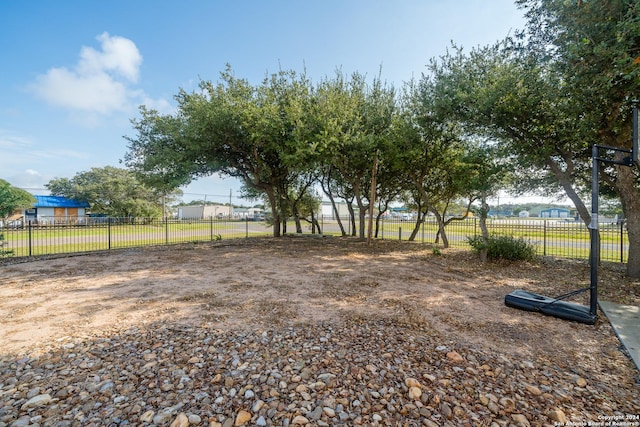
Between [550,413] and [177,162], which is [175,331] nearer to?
[550,413]

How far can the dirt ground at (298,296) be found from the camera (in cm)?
292

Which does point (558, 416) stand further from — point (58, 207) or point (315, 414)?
point (58, 207)

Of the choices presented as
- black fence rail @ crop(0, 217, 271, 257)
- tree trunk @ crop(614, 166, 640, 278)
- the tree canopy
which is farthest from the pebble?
black fence rail @ crop(0, 217, 271, 257)

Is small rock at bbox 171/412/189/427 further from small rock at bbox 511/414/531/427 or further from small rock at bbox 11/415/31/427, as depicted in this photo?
small rock at bbox 511/414/531/427

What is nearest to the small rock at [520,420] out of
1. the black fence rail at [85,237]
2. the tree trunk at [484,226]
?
the tree trunk at [484,226]

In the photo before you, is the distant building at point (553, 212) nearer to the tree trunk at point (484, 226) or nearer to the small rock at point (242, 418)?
the tree trunk at point (484, 226)

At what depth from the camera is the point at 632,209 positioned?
212 inches

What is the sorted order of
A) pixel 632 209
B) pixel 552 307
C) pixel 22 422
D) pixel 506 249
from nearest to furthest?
pixel 22 422 → pixel 552 307 → pixel 632 209 → pixel 506 249

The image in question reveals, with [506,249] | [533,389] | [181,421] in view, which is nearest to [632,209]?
[506,249]

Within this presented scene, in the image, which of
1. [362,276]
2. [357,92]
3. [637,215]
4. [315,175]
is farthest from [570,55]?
[315,175]

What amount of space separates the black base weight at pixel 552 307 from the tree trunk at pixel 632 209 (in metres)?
3.55

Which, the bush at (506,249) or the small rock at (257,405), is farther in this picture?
the bush at (506,249)

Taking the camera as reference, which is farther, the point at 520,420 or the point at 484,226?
the point at 484,226

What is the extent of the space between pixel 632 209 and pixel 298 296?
714 cm
